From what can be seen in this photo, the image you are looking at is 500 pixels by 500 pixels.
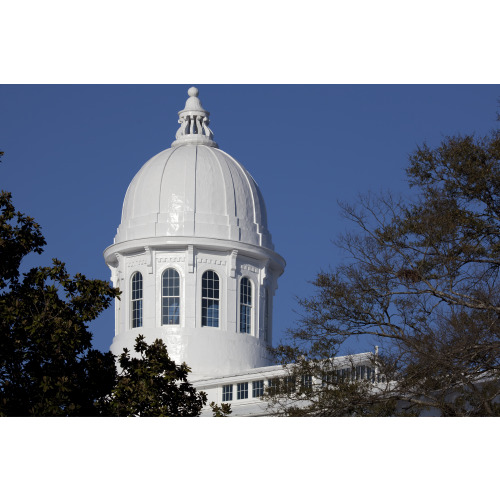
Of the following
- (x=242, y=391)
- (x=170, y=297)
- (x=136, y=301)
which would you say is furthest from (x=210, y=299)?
(x=242, y=391)

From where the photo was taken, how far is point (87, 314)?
2703cm

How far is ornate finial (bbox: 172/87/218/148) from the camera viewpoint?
5584 centimetres

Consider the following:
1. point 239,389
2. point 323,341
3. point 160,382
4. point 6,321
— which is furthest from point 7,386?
point 239,389

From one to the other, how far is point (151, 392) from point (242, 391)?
21311 mm

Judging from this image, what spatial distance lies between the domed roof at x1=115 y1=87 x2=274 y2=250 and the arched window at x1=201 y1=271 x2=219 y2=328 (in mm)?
1661

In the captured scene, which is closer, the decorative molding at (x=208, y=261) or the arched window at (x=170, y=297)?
the arched window at (x=170, y=297)

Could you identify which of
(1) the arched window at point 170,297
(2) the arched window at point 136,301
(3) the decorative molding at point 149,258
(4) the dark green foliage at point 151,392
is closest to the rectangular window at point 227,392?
(1) the arched window at point 170,297

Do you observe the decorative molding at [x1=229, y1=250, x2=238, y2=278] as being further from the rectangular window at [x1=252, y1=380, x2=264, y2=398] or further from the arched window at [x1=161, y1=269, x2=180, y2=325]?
the rectangular window at [x1=252, y1=380, x2=264, y2=398]

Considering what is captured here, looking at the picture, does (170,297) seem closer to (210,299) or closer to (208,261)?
(210,299)

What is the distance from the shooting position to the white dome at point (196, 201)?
53250 mm

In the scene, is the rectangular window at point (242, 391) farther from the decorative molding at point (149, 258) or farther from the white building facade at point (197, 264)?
the decorative molding at point (149, 258)

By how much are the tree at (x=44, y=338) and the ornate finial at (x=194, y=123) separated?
93.1 feet

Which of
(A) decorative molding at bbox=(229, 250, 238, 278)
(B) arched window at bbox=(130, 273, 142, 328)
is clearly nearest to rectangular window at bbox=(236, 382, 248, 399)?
(A) decorative molding at bbox=(229, 250, 238, 278)

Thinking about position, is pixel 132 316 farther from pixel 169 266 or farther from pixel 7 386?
pixel 7 386
